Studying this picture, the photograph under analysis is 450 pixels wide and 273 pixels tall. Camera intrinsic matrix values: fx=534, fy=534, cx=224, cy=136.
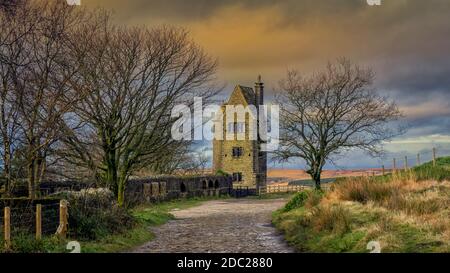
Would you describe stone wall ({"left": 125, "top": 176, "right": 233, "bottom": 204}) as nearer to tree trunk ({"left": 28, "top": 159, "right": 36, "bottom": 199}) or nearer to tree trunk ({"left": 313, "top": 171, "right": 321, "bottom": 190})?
tree trunk ({"left": 28, "top": 159, "right": 36, "bottom": 199})

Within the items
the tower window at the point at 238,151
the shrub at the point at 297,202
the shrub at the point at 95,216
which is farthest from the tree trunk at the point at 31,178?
the tower window at the point at 238,151

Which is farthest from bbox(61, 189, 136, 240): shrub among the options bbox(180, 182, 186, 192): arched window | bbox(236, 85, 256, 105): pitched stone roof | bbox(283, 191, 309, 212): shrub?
bbox(236, 85, 256, 105): pitched stone roof

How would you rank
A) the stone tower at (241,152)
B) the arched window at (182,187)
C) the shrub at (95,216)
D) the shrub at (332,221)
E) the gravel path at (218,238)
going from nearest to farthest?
the gravel path at (218,238) < the shrub at (332,221) < the shrub at (95,216) < the arched window at (182,187) < the stone tower at (241,152)

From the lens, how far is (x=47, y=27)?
56.3 feet

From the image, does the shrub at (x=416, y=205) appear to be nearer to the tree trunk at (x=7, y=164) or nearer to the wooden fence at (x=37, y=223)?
the wooden fence at (x=37, y=223)

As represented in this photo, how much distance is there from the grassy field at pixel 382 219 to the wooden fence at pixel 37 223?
653cm

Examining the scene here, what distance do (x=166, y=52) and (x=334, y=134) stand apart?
60.6ft

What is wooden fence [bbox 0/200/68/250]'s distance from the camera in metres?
12.4

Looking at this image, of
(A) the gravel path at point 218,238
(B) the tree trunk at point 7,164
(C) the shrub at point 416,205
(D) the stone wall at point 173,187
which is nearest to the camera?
(A) the gravel path at point 218,238

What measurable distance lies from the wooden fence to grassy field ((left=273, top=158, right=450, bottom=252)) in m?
6.53

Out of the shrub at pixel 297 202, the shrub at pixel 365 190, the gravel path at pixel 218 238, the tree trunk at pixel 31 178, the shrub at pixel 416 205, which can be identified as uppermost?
the tree trunk at pixel 31 178

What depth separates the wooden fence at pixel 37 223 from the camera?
12.4 metres
